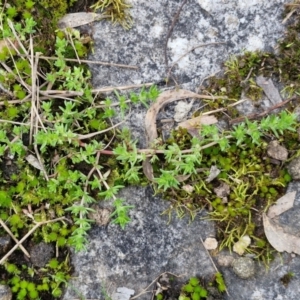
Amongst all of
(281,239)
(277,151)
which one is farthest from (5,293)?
(277,151)

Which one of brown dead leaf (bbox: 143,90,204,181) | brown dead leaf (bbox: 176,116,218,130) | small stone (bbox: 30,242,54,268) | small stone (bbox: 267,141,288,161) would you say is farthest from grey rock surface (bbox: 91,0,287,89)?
small stone (bbox: 30,242,54,268)

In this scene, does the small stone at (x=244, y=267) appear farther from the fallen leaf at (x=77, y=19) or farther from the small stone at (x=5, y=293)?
the fallen leaf at (x=77, y=19)

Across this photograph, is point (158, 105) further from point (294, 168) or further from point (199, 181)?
point (294, 168)

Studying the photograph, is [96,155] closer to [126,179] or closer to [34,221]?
[126,179]

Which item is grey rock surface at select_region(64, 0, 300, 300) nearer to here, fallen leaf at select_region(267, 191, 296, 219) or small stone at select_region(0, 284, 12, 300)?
fallen leaf at select_region(267, 191, 296, 219)

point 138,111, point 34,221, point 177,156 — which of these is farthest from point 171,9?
point 34,221

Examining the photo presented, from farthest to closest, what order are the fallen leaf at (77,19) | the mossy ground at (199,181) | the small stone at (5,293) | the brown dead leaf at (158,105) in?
the fallen leaf at (77,19)
the brown dead leaf at (158,105)
the mossy ground at (199,181)
the small stone at (5,293)

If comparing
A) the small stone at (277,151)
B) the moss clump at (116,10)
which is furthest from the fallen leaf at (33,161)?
the small stone at (277,151)
